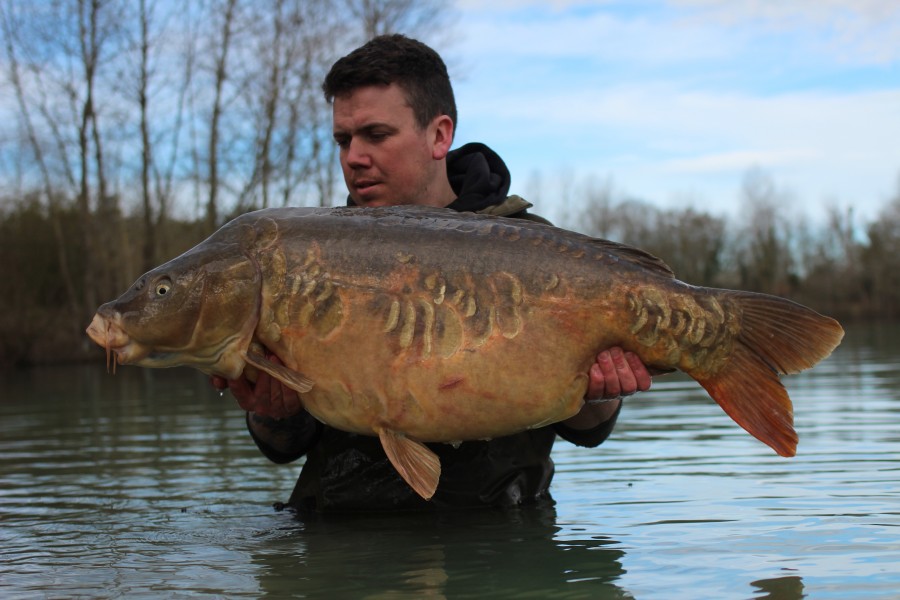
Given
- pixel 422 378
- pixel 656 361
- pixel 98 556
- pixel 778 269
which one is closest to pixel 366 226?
pixel 422 378

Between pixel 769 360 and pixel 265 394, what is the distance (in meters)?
1.75

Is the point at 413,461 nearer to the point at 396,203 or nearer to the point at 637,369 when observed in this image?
the point at 637,369

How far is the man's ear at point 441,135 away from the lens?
4590 millimetres

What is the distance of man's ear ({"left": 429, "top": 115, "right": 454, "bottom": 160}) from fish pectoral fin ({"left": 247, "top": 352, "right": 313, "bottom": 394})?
1495 mm

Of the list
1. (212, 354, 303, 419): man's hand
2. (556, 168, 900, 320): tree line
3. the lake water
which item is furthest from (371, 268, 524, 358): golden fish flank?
(556, 168, 900, 320): tree line

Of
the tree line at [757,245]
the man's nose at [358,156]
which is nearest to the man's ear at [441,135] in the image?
the man's nose at [358,156]

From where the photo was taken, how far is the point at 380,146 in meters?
4.44

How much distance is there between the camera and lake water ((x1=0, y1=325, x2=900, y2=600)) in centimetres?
334

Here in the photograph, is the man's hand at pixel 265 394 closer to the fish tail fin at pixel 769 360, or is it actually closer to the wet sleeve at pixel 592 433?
the wet sleeve at pixel 592 433

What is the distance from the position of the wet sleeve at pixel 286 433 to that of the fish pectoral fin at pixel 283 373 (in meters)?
0.90

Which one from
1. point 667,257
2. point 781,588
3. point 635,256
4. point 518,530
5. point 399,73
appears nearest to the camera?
point 781,588

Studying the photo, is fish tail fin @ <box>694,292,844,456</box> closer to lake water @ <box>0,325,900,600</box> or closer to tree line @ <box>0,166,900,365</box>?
lake water @ <box>0,325,900,600</box>

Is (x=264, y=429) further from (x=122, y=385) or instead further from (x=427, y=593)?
(x=122, y=385)

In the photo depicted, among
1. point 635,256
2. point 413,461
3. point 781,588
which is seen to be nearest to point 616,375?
point 635,256
